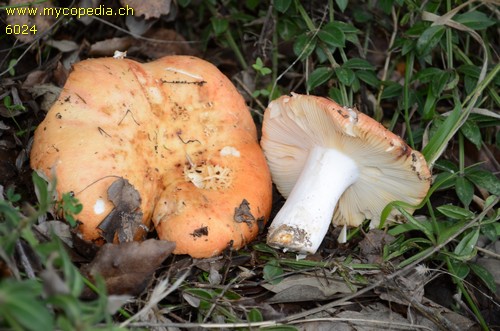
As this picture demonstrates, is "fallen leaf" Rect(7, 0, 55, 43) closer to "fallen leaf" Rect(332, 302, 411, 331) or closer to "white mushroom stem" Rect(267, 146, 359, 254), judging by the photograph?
"white mushroom stem" Rect(267, 146, 359, 254)

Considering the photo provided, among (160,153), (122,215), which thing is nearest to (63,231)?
(122,215)

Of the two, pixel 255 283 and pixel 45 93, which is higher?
pixel 45 93

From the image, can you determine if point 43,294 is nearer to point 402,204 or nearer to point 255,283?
point 255,283

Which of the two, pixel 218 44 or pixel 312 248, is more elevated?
pixel 218 44

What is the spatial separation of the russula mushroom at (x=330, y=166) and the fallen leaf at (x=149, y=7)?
44.8 inches

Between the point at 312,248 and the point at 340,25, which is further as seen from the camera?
the point at 340,25

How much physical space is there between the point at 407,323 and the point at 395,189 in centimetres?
72

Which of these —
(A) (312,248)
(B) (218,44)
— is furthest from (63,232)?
(B) (218,44)

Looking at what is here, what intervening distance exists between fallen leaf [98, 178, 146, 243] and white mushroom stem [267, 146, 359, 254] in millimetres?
654

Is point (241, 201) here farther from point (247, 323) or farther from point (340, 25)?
point (340, 25)

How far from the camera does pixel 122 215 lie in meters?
2.45

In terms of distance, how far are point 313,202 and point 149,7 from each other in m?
1.67

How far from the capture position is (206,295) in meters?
2.32

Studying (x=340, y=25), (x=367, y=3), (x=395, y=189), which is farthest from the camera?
(x=367, y=3)
